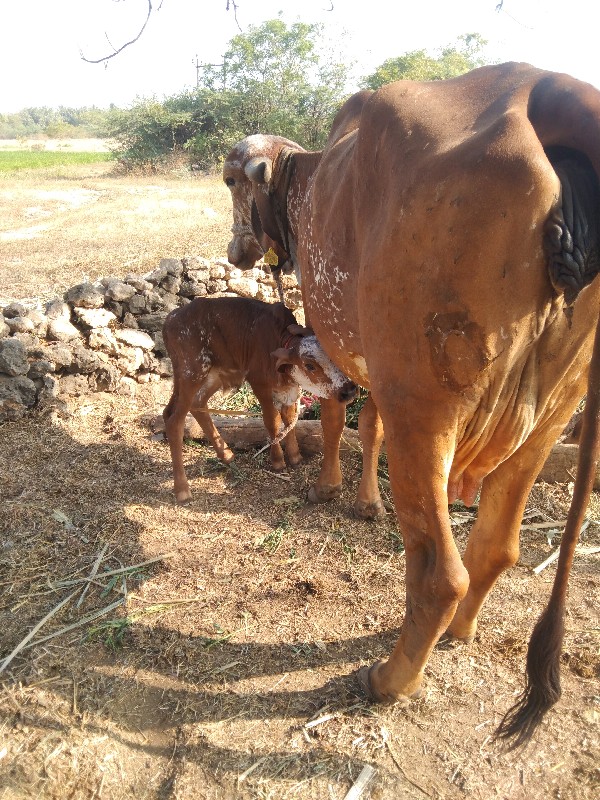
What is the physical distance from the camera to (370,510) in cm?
475

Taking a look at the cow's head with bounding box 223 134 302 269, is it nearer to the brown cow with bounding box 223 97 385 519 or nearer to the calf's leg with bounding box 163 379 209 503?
the brown cow with bounding box 223 97 385 519

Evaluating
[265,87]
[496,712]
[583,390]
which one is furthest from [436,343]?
[265,87]

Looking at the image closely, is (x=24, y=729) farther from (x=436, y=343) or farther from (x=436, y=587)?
(x=436, y=343)

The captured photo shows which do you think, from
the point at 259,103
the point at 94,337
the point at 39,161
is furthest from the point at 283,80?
the point at 94,337

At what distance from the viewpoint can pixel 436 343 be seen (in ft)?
7.23

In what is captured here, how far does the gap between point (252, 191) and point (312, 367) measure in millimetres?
1722

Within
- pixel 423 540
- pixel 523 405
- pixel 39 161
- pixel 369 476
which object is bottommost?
pixel 39 161

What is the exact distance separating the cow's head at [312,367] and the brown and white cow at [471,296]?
5.28ft

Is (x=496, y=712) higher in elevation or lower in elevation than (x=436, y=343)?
lower

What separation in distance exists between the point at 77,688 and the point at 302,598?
1.38 m

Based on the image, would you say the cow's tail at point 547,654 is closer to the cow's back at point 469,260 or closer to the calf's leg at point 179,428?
the cow's back at point 469,260

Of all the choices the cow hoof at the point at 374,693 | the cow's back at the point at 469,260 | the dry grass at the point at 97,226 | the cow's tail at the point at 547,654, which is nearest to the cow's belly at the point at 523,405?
the cow's back at the point at 469,260

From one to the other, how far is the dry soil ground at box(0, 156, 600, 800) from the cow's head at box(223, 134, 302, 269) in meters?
1.94

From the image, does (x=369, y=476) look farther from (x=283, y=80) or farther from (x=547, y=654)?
(x=283, y=80)
